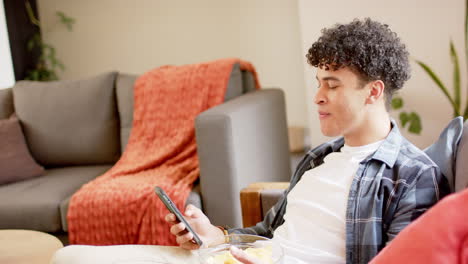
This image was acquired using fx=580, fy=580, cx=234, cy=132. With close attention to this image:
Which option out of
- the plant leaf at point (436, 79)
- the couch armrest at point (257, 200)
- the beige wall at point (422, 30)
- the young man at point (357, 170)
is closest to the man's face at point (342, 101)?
the young man at point (357, 170)

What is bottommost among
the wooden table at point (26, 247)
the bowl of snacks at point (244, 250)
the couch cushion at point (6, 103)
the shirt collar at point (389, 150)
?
the wooden table at point (26, 247)

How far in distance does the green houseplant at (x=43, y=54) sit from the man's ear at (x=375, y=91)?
329 cm

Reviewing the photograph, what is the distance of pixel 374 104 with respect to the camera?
4.56 ft

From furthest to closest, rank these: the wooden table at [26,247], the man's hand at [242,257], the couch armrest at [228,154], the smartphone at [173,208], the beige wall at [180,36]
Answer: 1. the beige wall at [180,36]
2. the couch armrest at [228,154]
3. the wooden table at [26,247]
4. the smartphone at [173,208]
5. the man's hand at [242,257]

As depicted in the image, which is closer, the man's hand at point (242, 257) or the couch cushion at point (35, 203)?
the man's hand at point (242, 257)

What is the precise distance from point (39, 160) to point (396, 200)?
2.38m

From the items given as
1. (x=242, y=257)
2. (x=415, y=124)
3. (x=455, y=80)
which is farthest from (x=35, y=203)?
(x=455, y=80)

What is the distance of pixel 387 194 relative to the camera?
1.26m

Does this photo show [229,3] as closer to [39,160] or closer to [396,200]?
[39,160]

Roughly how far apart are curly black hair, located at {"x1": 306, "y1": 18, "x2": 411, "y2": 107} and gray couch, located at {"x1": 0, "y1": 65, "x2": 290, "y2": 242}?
3.43 feet

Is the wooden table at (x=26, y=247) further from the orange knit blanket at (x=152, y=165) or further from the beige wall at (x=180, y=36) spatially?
the beige wall at (x=180, y=36)

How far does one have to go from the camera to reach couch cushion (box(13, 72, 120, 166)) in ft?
10.2

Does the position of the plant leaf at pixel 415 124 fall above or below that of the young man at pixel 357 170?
below

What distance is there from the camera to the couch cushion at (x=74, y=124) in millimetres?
3119
